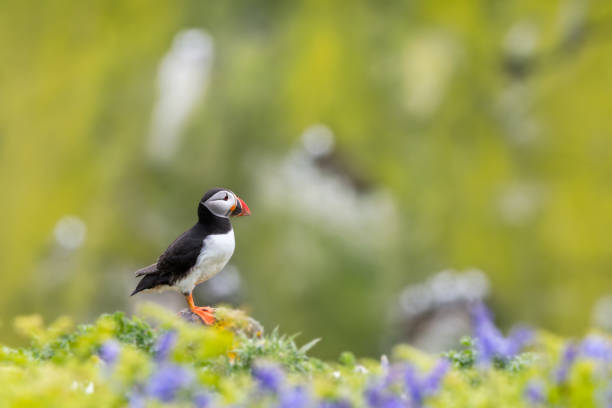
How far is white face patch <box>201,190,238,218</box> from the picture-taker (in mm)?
4645

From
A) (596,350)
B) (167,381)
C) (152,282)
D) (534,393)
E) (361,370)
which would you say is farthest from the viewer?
(152,282)

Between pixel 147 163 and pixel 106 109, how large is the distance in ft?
4.89

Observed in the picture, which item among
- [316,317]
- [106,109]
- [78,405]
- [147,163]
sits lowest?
[78,405]

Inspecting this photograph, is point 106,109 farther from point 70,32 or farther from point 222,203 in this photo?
point 222,203

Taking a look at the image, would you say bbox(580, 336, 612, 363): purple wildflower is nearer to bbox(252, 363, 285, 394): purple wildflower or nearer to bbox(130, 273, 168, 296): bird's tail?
bbox(252, 363, 285, 394): purple wildflower

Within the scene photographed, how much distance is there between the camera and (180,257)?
466 cm

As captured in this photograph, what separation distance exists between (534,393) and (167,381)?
1156 mm

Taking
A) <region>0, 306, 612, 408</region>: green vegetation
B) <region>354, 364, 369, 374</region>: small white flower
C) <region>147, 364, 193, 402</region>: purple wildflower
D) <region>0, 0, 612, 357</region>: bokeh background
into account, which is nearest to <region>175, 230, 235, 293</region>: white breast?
<region>354, 364, 369, 374</region>: small white flower

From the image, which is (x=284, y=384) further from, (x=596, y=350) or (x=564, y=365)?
(x=596, y=350)

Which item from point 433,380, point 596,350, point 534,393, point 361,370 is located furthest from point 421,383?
point 361,370

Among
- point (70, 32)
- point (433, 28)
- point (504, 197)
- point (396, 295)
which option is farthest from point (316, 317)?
point (70, 32)

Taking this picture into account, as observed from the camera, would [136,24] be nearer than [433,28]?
No

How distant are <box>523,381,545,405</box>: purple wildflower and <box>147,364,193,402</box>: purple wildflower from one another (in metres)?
1.07

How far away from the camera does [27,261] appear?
46.4ft
